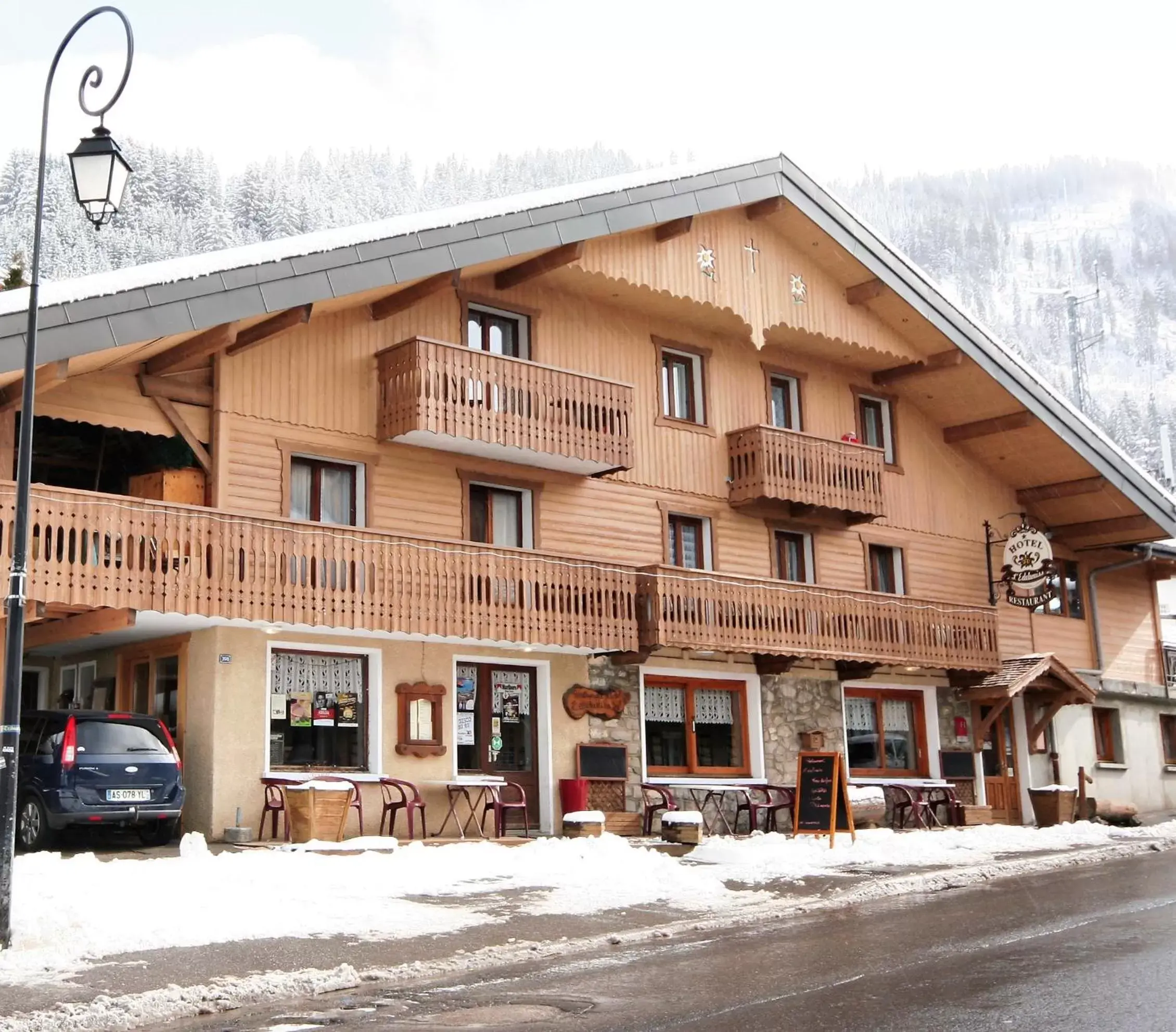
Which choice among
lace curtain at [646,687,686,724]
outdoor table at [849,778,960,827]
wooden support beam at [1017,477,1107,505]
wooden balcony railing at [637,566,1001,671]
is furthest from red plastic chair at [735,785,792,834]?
wooden support beam at [1017,477,1107,505]

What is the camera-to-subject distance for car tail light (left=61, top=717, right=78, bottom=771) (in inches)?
615

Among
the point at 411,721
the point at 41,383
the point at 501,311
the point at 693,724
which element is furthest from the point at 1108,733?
the point at 41,383

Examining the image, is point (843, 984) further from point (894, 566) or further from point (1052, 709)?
point (1052, 709)

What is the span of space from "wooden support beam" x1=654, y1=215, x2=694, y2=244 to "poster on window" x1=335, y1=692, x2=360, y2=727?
8.89 meters

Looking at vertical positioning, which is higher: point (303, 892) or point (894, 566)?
point (894, 566)

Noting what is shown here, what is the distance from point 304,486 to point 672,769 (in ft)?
24.2

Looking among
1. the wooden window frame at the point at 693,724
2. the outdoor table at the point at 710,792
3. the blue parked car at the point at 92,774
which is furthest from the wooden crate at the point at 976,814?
the blue parked car at the point at 92,774

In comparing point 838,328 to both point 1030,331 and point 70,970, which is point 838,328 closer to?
point 70,970

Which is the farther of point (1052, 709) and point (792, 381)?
point (1052, 709)

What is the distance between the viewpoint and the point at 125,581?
16.7 metres

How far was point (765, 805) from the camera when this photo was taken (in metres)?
22.8

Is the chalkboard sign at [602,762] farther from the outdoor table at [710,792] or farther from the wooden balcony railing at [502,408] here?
the wooden balcony railing at [502,408]

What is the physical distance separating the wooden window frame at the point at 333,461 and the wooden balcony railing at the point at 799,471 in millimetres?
6930

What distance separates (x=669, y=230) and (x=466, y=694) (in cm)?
819
